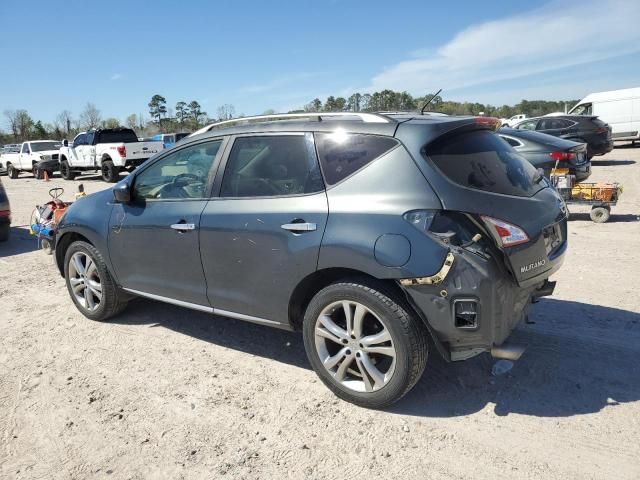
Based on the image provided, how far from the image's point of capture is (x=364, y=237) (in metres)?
2.97

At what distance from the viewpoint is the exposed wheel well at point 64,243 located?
4992 mm

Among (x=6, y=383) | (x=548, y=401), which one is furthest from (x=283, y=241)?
(x=6, y=383)

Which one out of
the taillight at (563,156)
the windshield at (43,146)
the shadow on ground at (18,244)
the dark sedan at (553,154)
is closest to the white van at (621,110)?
the dark sedan at (553,154)

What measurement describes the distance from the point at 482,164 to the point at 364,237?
2.90 feet

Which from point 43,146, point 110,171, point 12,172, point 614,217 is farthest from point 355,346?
point 12,172

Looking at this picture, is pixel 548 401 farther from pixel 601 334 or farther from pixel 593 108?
pixel 593 108

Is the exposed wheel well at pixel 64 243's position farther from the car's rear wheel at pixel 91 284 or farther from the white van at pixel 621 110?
the white van at pixel 621 110

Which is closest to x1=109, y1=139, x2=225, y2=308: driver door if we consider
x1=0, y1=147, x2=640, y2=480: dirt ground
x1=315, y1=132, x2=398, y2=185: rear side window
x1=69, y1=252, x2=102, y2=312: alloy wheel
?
x1=69, y1=252, x2=102, y2=312: alloy wheel

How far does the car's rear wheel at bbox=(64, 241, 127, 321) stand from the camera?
15.3 ft

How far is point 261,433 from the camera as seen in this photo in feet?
9.83

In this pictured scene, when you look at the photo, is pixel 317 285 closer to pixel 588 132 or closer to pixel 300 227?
pixel 300 227

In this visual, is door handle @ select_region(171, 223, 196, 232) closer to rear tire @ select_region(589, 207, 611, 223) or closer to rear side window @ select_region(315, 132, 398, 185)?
rear side window @ select_region(315, 132, 398, 185)

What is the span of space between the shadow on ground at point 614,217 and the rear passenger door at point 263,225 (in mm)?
6717

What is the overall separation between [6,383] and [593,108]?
2344 centimetres
